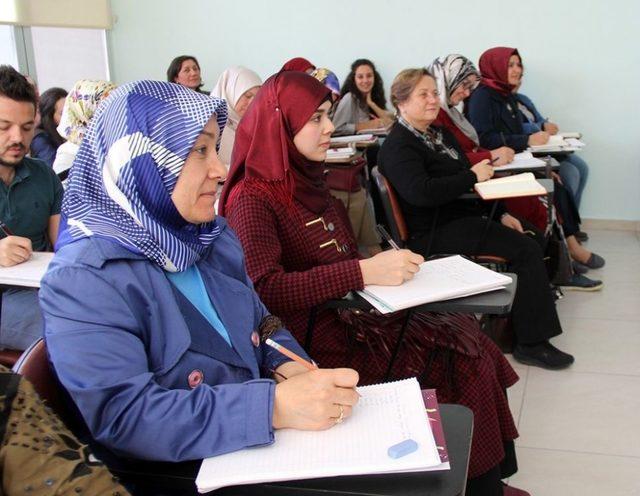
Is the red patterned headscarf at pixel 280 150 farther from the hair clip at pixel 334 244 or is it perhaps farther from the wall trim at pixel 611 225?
the wall trim at pixel 611 225

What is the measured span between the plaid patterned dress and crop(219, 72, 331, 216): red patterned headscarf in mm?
50

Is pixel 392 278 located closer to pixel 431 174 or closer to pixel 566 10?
pixel 431 174

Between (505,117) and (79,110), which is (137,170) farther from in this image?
(505,117)

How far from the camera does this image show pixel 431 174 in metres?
2.95

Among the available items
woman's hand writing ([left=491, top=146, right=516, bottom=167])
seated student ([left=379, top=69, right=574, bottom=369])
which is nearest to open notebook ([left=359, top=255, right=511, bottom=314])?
seated student ([left=379, top=69, right=574, bottom=369])

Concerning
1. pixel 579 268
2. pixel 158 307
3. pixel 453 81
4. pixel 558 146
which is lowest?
pixel 579 268

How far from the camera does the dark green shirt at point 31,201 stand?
2170mm

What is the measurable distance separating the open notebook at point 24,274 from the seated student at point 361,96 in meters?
3.50

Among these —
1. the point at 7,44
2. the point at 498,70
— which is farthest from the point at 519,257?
the point at 7,44

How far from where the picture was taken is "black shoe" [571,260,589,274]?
3983 mm

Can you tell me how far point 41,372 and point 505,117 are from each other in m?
3.80

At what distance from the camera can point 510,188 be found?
268cm

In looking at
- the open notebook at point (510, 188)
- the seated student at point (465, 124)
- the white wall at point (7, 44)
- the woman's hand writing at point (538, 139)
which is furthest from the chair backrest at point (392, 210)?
the white wall at point (7, 44)

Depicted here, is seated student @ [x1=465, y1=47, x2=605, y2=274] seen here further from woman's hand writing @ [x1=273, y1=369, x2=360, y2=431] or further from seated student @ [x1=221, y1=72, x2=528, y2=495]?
woman's hand writing @ [x1=273, y1=369, x2=360, y2=431]
